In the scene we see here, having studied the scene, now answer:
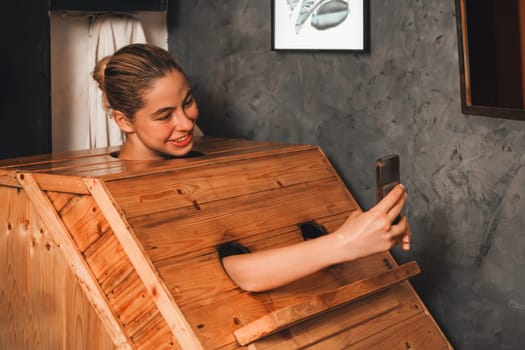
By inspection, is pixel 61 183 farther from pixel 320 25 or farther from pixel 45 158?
pixel 320 25

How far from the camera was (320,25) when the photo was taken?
2.79m

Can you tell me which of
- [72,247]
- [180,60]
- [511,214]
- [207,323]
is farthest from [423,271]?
[180,60]

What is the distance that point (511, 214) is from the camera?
2365 millimetres

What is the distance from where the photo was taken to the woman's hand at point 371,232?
1935 mm

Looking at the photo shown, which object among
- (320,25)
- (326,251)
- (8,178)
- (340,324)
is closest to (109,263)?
(8,178)

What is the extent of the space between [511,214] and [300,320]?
846 millimetres

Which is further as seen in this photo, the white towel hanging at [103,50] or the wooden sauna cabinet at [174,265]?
the white towel hanging at [103,50]

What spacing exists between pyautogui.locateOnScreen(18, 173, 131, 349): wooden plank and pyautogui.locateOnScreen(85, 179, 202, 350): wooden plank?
0.14m

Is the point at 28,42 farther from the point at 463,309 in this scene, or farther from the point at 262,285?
the point at 463,309

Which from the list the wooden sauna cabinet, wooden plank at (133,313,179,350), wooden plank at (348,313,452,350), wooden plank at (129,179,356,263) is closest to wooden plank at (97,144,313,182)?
the wooden sauna cabinet

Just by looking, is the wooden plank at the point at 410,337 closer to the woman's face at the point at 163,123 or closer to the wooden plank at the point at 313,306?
the wooden plank at the point at 313,306

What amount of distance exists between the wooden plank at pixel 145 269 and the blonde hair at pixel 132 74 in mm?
438

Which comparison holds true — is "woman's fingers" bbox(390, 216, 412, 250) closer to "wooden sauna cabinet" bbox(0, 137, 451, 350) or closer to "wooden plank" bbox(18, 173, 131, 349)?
"wooden sauna cabinet" bbox(0, 137, 451, 350)

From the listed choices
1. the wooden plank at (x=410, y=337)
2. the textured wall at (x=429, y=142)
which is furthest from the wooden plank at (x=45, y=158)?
the wooden plank at (x=410, y=337)
